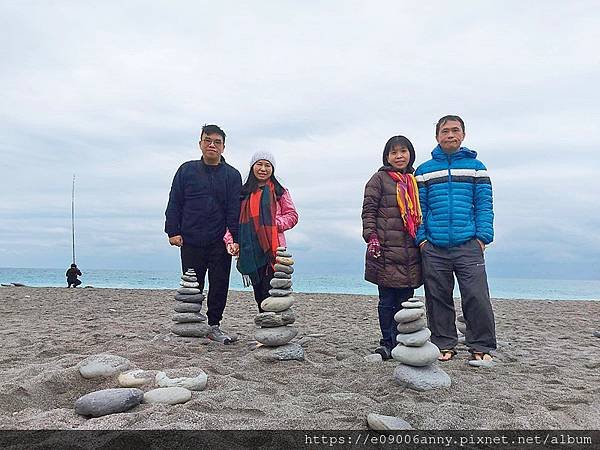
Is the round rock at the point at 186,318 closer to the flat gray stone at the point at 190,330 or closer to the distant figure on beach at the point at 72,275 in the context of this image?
the flat gray stone at the point at 190,330

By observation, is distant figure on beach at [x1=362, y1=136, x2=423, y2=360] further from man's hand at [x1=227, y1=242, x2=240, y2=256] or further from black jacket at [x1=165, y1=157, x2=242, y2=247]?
black jacket at [x1=165, y1=157, x2=242, y2=247]

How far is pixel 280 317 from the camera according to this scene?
4.97 metres

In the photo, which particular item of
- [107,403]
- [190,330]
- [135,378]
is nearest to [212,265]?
[190,330]

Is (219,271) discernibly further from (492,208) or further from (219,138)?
(492,208)

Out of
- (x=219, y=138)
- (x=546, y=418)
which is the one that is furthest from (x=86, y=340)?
(x=546, y=418)

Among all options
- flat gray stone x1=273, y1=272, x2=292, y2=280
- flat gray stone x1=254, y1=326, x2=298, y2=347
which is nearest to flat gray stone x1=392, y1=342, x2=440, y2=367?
flat gray stone x1=254, y1=326, x2=298, y2=347

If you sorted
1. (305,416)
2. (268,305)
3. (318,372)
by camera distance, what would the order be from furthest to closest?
(268,305), (318,372), (305,416)

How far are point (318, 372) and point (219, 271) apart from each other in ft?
6.30

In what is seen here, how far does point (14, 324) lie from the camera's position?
753 cm

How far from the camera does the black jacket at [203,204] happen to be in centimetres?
550

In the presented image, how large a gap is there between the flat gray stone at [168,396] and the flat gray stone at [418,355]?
171cm

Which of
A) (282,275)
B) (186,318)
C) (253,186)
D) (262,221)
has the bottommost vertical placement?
(186,318)

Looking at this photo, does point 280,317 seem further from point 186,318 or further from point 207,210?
point 207,210

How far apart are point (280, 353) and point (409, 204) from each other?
6.35 feet
